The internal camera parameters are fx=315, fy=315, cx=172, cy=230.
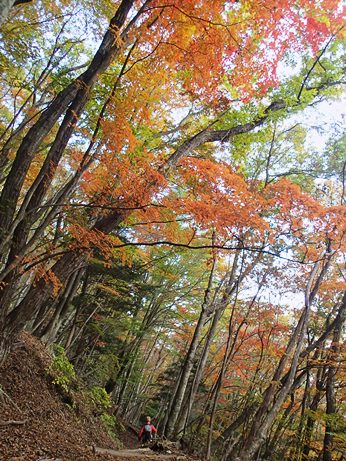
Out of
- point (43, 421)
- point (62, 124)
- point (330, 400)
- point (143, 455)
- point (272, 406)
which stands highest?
point (62, 124)

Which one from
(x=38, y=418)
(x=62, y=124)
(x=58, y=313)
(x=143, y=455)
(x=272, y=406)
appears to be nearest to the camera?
(x=62, y=124)

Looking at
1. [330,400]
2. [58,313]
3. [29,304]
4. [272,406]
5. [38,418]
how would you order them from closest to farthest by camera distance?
[29,304], [38,418], [272,406], [58,313], [330,400]

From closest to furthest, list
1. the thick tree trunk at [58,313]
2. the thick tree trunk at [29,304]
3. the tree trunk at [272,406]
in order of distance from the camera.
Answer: the thick tree trunk at [29,304]
the tree trunk at [272,406]
the thick tree trunk at [58,313]

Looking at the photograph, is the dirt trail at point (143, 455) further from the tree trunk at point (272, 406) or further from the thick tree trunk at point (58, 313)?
the thick tree trunk at point (58, 313)

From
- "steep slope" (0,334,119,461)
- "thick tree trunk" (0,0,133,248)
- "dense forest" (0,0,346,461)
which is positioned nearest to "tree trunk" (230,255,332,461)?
"dense forest" (0,0,346,461)

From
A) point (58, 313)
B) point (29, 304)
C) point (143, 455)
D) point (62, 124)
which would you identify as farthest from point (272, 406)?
point (62, 124)

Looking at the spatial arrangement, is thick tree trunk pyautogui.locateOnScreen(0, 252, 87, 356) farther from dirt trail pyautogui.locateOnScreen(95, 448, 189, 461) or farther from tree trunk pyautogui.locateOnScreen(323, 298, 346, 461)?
tree trunk pyautogui.locateOnScreen(323, 298, 346, 461)

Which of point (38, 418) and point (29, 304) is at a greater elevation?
point (29, 304)

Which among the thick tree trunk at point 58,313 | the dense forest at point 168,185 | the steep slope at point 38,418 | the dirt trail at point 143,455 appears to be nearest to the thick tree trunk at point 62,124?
the dense forest at point 168,185

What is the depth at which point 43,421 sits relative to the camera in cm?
611

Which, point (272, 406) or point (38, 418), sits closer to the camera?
point (38, 418)

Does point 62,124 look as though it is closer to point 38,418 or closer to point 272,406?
point 38,418

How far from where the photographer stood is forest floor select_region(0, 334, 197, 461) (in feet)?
16.5

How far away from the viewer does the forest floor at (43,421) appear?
504cm
